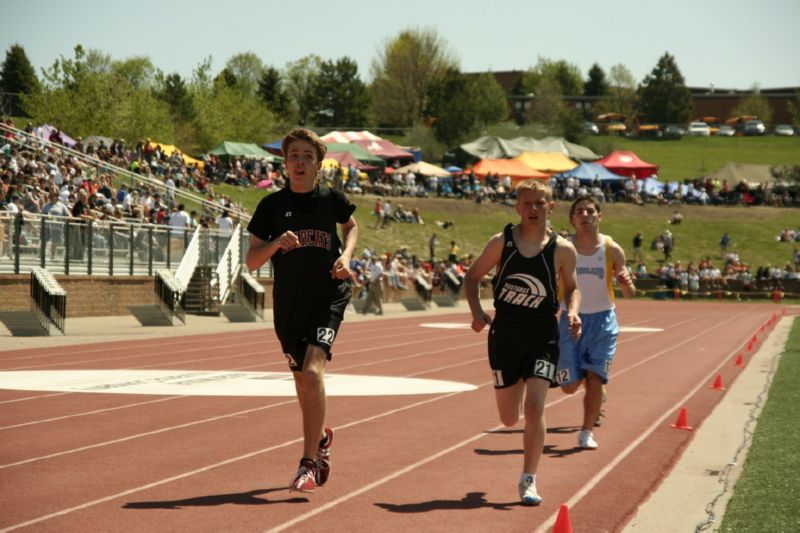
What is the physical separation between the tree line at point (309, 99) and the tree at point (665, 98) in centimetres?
12

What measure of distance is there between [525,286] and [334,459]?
2.25 metres

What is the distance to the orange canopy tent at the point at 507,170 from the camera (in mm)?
65938

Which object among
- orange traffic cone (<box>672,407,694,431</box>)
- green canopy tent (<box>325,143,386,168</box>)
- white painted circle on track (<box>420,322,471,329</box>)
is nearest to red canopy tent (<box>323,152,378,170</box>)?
green canopy tent (<box>325,143,386,168</box>)

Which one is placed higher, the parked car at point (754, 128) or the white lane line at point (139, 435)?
the parked car at point (754, 128)

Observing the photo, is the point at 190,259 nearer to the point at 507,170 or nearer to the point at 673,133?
the point at 507,170

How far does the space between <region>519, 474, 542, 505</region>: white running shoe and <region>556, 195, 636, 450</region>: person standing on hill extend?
→ 2.53m

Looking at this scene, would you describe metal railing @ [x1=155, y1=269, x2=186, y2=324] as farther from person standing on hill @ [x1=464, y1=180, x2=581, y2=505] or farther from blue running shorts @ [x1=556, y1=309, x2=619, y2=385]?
person standing on hill @ [x1=464, y1=180, x2=581, y2=505]

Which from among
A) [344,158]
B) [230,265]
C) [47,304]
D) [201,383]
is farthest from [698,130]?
[201,383]

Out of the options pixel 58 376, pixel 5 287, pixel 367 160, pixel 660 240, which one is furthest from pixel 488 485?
pixel 367 160

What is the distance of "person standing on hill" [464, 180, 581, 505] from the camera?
24.0ft

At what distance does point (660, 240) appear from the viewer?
60438 mm

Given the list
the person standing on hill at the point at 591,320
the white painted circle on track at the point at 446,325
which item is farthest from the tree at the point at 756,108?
the person standing on hill at the point at 591,320

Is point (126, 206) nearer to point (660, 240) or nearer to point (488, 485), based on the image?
point (488, 485)

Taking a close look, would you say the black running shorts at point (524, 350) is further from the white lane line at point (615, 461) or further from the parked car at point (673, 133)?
the parked car at point (673, 133)
